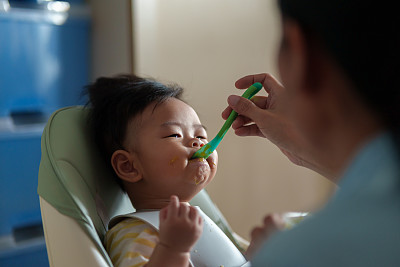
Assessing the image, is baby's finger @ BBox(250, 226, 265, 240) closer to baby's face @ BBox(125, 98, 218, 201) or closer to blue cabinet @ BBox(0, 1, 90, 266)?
baby's face @ BBox(125, 98, 218, 201)

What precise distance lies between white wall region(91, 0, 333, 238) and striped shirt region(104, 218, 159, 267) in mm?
1055

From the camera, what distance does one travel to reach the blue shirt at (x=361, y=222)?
15.4 inches

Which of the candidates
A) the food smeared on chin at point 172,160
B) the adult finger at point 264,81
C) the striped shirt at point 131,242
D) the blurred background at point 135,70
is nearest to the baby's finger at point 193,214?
the striped shirt at point 131,242

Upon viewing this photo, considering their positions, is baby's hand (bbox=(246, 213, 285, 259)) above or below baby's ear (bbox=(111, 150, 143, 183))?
above

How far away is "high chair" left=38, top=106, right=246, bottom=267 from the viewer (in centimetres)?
88

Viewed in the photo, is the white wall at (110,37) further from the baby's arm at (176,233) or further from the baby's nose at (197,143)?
the baby's arm at (176,233)

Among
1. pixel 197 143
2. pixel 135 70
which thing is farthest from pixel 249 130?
pixel 135 70

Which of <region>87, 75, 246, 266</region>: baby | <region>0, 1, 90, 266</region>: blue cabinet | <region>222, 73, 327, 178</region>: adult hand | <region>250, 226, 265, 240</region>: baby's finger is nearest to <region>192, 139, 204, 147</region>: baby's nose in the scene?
<region>87, 75, 246, 266</region>: baby

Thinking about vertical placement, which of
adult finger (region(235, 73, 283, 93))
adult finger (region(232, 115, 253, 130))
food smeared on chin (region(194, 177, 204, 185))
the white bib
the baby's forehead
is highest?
Result: adult finger (region(235, 73, 283, 93))

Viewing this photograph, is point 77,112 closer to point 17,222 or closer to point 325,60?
point 325,60

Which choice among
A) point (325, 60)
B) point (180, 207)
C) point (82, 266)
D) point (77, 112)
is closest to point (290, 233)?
point (325, 60)

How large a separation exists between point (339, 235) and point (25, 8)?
1.80 meters

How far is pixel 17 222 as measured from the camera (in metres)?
1.87

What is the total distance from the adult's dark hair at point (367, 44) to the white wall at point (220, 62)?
1.55m
